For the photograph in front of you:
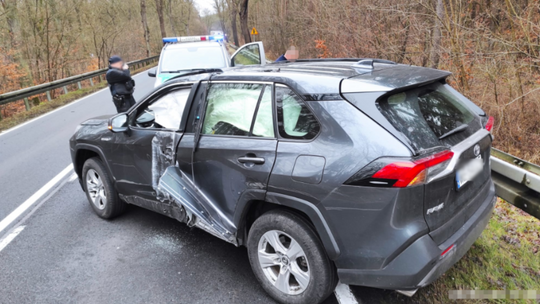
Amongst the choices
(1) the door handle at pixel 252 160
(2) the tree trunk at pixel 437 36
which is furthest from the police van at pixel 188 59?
(1) the door handle at pixel 252 160

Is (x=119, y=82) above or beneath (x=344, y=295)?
above

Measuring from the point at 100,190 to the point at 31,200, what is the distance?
158 cm

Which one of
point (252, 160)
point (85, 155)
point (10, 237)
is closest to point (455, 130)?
point (252, 160)

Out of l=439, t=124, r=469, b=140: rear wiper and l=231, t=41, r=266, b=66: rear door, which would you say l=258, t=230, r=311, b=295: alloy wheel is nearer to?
l=439, t=124, r=469, b=140: rear wiper

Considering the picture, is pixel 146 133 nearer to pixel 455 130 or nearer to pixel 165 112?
pixel 165 112

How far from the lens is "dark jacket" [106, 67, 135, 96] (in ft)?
24.9

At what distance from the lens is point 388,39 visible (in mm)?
10445

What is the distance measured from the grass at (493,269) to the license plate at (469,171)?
915 mm

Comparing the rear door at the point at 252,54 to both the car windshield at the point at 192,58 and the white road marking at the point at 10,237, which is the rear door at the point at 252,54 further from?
the white road marking at the point at 10,237

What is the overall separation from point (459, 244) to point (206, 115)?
7.30 ft

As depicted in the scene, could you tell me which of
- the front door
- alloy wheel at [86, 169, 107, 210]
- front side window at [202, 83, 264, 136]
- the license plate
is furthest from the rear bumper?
alloy wheel at [86, 169, 107, 210]

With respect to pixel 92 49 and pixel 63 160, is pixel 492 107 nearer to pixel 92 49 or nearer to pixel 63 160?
pixel 63 160

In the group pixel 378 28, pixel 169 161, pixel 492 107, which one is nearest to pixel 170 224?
pixel 169 161

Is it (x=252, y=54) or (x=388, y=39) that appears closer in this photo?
(x=252, y=54)
